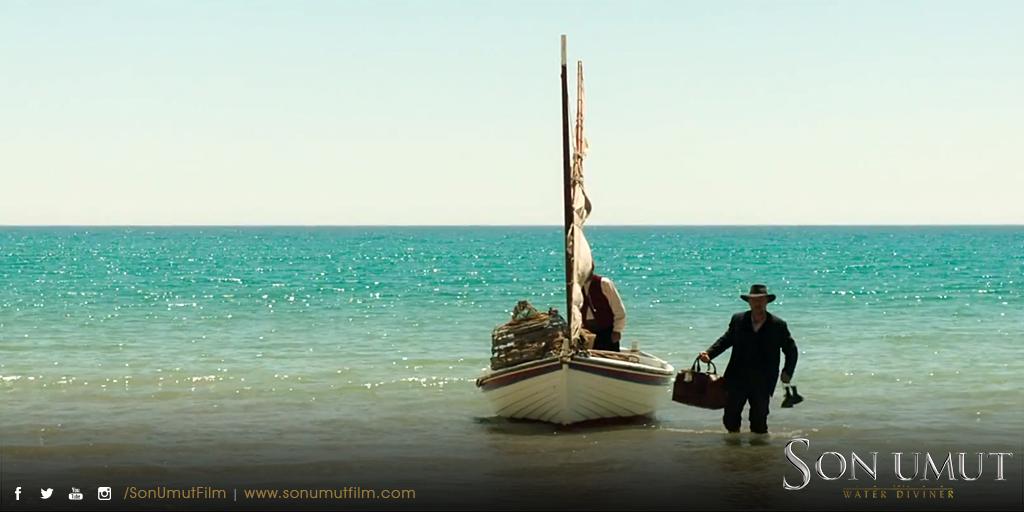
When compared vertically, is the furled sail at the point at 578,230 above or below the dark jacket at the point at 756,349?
above

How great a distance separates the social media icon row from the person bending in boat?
265 inches

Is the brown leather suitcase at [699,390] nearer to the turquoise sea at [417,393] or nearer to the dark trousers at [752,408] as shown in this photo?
the dark trousers at [752,408]

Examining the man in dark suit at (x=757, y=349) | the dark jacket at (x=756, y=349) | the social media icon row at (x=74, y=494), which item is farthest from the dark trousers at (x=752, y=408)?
the social media icon row at (x=74, y=494)

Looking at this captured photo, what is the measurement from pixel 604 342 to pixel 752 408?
323 centimetres

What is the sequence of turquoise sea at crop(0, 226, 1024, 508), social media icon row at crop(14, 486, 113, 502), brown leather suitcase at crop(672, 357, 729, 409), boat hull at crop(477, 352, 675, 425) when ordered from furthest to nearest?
boat hull at crop(477, 352, 675, 425) → brown leather suitcase at crop(672, 357, 729, 409) → turquoise sea at crop(0, 226, 1024, 508) → social media icon row at crop(14, 486, 113, 502)

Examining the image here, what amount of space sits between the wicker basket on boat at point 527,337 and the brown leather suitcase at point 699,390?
2.11 meters

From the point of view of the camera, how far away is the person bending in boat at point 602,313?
16.9 metres

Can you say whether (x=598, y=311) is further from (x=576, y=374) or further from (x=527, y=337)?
(x=576, y=374)

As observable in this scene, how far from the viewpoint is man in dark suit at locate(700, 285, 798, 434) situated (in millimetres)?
13367

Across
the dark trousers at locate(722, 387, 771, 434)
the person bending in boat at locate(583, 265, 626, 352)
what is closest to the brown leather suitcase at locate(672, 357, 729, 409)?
the dark trousers at locate(722, 387, 771, 434)

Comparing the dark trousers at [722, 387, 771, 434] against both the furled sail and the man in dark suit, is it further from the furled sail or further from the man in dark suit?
the furled sail

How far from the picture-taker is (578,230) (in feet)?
53.6

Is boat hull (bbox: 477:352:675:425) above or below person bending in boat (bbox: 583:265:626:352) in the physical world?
below

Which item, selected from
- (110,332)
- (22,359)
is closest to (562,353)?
(22,359)
